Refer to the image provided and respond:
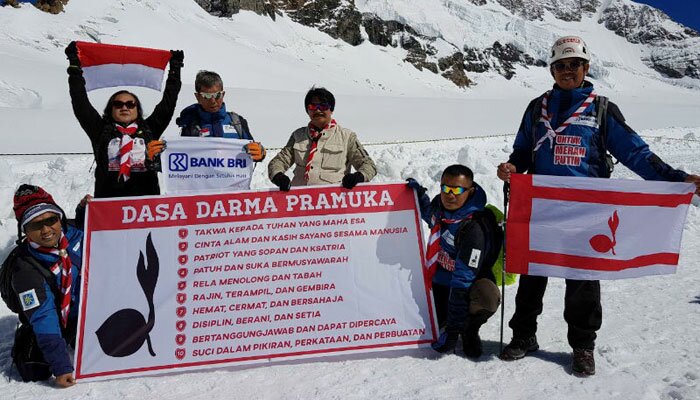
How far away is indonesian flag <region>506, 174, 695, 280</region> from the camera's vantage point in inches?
121

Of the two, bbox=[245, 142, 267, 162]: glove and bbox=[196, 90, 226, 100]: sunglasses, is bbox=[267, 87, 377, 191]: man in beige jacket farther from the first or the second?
bbox=[196, 90, 226, 100]: sunglasses

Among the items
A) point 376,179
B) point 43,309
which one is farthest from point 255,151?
point 376,179

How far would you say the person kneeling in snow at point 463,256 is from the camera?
10.5 feet

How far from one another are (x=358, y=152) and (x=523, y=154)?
4.02 feet

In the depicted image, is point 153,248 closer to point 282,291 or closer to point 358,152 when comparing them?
point 282,291

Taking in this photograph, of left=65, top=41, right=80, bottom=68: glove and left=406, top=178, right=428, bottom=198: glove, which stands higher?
left=65, top=41, right=80, bottom=68: glove

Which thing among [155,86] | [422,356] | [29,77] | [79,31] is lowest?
[422,356]

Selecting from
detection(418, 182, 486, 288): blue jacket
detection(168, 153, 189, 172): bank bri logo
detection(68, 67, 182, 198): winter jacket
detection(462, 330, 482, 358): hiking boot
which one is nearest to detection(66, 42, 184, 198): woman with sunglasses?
detection(68, 67, 182, 198): winter jacket

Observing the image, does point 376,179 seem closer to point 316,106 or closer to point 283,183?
point 316,106

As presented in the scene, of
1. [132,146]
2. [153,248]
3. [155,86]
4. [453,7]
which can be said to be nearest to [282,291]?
[153,248]

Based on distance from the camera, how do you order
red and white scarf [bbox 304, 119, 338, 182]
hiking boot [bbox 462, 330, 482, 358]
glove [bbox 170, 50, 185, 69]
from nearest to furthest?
hiking boot [bbox 462, 330, 482, 358]
red and white scarf [bbox 304, 119, 338, 182]
glove [bbox 170, 50, 185, 69]

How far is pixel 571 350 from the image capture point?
3.37 m

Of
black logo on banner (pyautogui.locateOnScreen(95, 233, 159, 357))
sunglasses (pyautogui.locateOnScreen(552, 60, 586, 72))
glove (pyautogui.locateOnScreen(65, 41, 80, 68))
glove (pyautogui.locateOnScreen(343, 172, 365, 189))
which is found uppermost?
sunglasses (pyautogui.locateOnScreen(552, 60, 586, 72))

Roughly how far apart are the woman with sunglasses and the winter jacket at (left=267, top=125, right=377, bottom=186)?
3.01 feet
